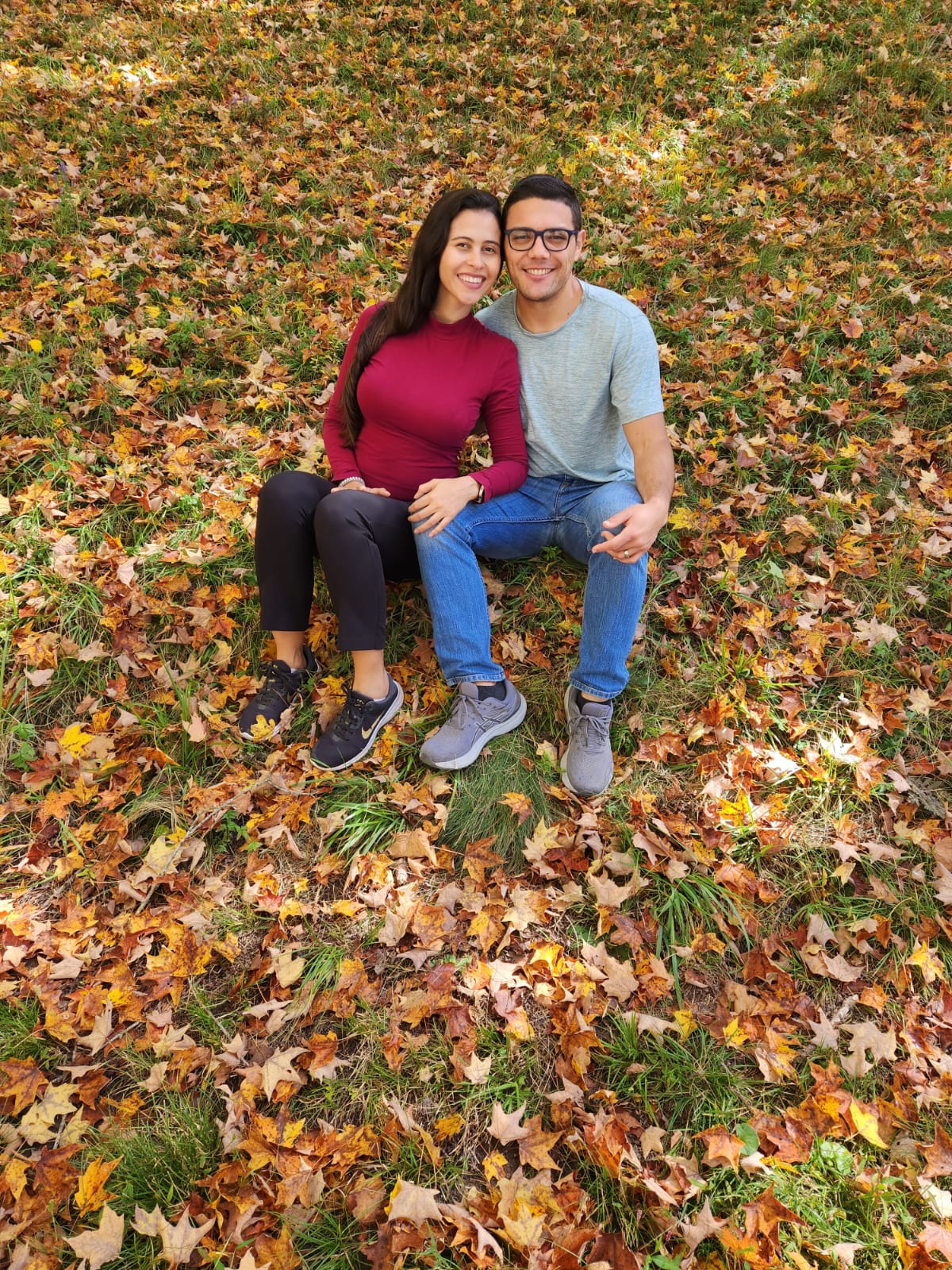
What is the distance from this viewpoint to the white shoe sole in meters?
2.94

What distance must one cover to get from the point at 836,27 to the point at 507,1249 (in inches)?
390

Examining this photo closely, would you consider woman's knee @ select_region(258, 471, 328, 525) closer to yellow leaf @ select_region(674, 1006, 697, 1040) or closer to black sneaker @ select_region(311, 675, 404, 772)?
black sneaker @ select_region(311, 675, 404, 772)

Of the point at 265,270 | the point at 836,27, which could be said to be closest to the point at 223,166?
the point at 265,270

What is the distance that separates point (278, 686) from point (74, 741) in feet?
2.85

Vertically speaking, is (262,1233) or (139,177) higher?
(139,177)

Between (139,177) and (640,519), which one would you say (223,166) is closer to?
(139,177)

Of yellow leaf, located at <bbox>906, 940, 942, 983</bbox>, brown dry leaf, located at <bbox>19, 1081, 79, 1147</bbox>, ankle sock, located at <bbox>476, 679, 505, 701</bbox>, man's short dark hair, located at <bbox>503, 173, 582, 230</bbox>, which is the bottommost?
brown dry leaf, located at <bbox>19, 1081, 79, 1147</bbox>

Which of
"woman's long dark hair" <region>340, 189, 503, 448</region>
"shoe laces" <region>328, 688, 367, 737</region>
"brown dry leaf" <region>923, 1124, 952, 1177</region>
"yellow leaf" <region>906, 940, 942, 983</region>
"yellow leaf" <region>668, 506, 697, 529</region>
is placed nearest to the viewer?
"brown dry leaf" <region>923, 1124, 952, 1177</region>

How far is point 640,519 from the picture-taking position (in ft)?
8.82

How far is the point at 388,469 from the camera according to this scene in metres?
3.12

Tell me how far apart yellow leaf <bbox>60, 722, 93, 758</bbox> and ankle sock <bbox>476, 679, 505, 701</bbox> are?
1.68 m

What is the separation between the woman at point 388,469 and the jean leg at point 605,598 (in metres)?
0.35

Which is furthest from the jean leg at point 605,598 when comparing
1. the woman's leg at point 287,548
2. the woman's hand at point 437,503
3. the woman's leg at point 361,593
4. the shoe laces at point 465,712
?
the woman's leg at point 287,548

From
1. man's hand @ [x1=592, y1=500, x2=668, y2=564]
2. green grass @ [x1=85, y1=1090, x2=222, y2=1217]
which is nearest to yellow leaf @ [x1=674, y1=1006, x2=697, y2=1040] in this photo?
green grass @ [x1=85, y1=1090, x2=222, y2=1217]
